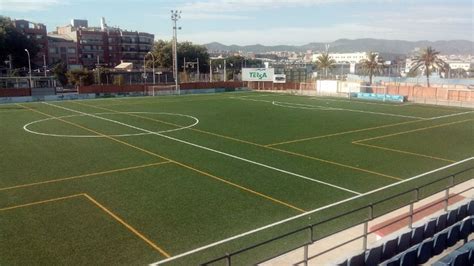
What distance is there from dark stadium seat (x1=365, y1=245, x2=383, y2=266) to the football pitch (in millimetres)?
3496

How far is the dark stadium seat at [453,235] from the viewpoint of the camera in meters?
11.7

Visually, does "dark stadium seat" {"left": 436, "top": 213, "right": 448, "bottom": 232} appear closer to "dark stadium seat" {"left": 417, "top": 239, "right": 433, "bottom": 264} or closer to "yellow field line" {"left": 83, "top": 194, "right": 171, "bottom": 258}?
"dark stadium seat" {"left": 417, "top": 239, "right": 433, "bottom": 264}

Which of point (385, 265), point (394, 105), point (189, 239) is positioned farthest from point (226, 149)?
point (394, 105)

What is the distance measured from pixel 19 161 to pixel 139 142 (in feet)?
25.7

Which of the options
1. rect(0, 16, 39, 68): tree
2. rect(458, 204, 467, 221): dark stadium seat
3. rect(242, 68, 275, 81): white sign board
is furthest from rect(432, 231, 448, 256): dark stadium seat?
rect(0, 16, 39, 68): tree

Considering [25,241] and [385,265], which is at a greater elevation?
[385,265]

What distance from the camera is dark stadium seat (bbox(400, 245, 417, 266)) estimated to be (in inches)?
395

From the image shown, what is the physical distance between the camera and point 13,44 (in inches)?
4136

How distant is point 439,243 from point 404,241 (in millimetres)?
1054

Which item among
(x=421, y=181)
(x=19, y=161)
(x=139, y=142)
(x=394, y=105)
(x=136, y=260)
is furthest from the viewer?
(x=394, y=105)

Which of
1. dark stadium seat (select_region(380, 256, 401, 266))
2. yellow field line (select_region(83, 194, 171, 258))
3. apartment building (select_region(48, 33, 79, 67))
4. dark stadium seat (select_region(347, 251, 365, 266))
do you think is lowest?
yellow field line (select_region(83, 194, 171, 258))

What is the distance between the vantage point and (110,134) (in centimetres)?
3272

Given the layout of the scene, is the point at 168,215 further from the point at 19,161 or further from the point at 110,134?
the point at 110,134

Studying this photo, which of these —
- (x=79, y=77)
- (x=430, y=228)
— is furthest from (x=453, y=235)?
(x=79, y=77)
